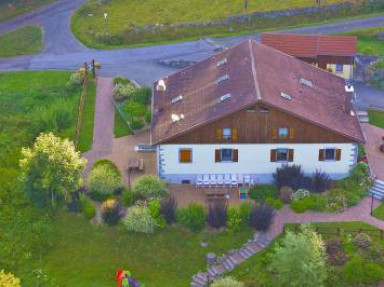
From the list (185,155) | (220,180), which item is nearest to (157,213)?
(185,155)

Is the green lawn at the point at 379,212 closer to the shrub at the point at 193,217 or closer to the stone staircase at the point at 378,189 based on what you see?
the stone staircase at the point at 378,189

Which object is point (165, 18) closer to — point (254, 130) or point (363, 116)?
point (363, 116)

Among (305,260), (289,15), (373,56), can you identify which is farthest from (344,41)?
(305,260)

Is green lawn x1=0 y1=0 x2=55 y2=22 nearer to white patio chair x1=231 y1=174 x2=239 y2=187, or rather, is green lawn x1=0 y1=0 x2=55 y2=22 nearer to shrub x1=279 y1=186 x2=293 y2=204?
white patio chair x1=231 y1=174 x2=239 y2=187

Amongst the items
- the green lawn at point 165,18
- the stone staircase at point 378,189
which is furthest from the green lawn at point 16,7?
the stone staircase at point 378,189

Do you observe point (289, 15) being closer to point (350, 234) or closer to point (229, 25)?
point (229, 25)
